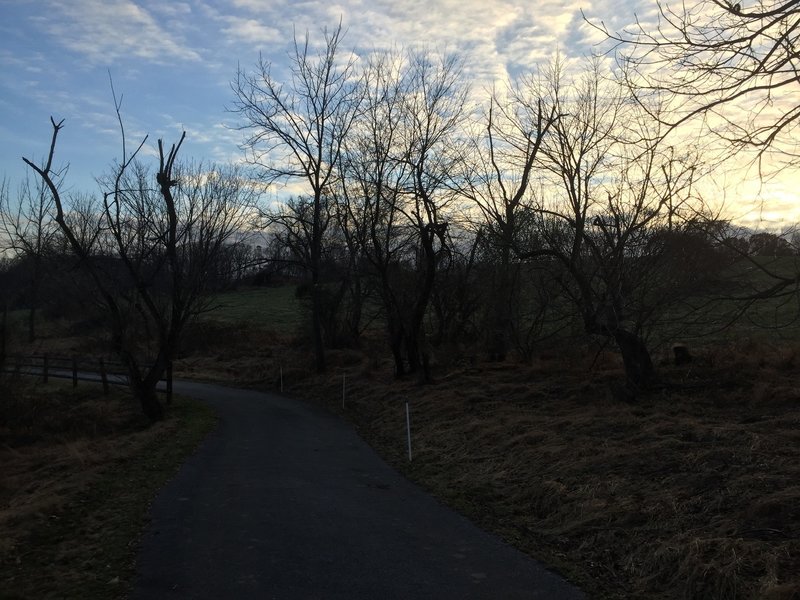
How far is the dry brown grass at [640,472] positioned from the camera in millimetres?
5681

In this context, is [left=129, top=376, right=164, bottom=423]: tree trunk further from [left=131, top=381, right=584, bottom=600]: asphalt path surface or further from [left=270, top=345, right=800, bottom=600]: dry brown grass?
[left=131, top=381, right=584, bottom=600]: asphalt path surface

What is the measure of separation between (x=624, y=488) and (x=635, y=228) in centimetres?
792

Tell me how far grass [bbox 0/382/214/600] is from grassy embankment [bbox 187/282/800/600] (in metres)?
4.26

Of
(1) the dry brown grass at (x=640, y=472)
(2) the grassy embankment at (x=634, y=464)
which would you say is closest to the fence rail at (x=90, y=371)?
(2) the grassy embankment at (x=634, y=464)

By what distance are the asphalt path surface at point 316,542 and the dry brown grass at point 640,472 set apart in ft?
1.77

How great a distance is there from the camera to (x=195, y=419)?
19016 mm

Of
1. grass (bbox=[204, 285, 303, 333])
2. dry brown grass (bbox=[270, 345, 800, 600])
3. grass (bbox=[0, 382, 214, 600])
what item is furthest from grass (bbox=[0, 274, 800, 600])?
grass (bbox=[204, 285, 303, 333])

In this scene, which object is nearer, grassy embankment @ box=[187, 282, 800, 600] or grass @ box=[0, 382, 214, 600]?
grassy embankment @ box=[187, 282, 800, 600]

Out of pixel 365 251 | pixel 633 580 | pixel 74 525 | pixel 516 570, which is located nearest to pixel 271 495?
pixel 74 525

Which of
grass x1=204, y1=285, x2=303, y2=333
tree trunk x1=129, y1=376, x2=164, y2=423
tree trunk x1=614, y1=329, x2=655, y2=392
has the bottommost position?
tree trunk x1=129, y1=376, x2=164, y2=423

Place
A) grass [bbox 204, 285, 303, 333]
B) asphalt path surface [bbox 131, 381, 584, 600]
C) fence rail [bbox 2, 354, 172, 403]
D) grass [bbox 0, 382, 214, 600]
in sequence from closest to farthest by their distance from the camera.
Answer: asphalt path surface [bbox 131, 381, 584, 600]
grass [bbox 0, 382, 214, 600]
fence rail [bbox 2, 354, 172, 403]
grass [bbox 204, 285, 303, 333]

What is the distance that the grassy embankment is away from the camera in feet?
18.8

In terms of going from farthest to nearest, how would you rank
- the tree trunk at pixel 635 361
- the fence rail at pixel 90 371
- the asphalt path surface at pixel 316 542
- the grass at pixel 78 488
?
the fence rail at pixel 90 371
the tree trunk at pixel 635 361
the grass at pixel 78 488
the asphalt path surface at pixel 316 542

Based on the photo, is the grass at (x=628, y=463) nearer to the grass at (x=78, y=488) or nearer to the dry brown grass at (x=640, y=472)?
the dry brown grass at (x=640, y=472)
